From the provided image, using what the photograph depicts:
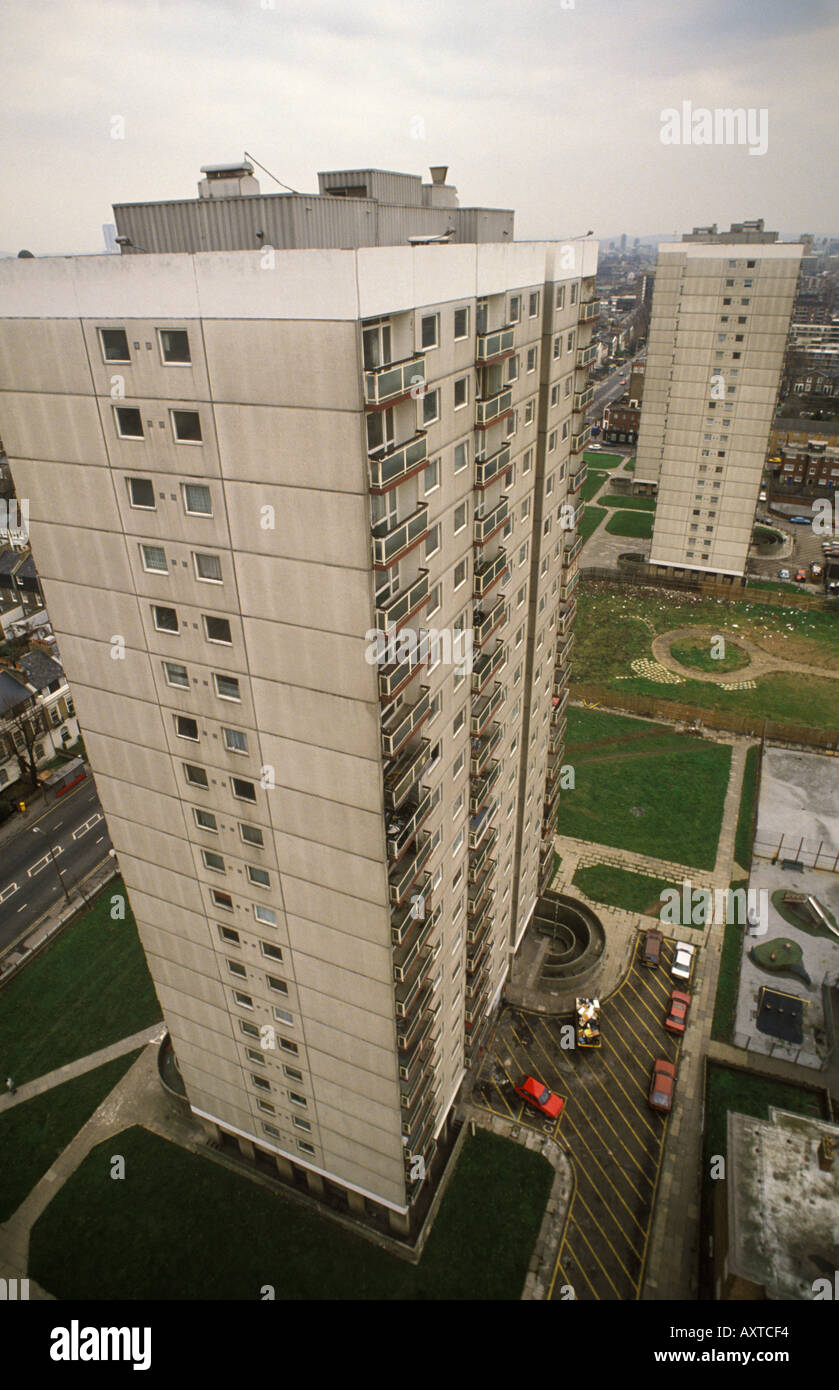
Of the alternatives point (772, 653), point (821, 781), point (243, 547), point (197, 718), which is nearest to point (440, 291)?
point (243, 547)

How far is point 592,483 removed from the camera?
14125cm

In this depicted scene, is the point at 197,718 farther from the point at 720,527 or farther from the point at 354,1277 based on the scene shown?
the point at 720,527

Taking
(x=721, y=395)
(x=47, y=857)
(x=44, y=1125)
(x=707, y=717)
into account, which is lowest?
(x=44, y=1125)

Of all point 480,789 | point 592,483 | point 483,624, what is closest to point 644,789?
point 480,789

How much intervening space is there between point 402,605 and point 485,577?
7696 mm

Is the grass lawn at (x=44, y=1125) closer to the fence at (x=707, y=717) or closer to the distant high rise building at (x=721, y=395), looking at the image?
the fence at (x=707, y=717)

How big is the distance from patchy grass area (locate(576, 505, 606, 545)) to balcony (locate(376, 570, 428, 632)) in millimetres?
100754

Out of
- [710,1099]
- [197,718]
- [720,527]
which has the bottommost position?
[710,1099]

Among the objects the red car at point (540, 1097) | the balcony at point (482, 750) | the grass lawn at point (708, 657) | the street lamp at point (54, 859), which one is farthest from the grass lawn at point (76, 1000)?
the grass lawn at point (708, 657)

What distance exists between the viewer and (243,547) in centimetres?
1997

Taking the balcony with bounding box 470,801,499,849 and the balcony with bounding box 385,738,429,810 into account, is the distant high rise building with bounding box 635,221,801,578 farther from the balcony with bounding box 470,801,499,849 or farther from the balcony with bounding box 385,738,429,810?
the balcony with bounding box 385,738,429,810

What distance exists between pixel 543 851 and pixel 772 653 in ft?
163

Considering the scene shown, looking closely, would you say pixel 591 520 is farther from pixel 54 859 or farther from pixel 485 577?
pixel 485 577

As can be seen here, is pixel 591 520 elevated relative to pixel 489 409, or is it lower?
lower
